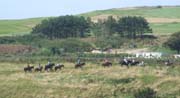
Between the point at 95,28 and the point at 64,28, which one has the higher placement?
the point at 64,28

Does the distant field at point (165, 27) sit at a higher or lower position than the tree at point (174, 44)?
lower

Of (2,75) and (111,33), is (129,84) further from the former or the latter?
(111,33)

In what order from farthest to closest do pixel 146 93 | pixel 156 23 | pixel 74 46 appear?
pixel 156 23, pixel 74 46, pixel 146 93

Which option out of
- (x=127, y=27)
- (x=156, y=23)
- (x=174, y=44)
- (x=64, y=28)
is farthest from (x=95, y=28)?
(x=174, y=44)

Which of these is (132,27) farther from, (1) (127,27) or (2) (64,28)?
(2) (64,28)

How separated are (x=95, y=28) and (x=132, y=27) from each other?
35.0 ft

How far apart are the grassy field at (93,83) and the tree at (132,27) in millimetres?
53305

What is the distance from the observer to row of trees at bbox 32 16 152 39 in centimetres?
9912

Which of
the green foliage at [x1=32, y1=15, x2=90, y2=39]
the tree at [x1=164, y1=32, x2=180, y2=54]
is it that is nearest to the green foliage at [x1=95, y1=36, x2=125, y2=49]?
the green foliage at [x1=32, y1=15, x2=90, y2=39]

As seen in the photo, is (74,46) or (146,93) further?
(74,46)

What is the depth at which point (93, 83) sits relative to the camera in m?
39.3

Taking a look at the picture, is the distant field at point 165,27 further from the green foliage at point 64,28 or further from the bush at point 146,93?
the bush at point 146,93

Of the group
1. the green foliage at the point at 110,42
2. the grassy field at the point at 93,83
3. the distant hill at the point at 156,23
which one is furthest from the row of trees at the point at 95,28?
the grassy field at the point at 93,83

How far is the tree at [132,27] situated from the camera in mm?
98456
